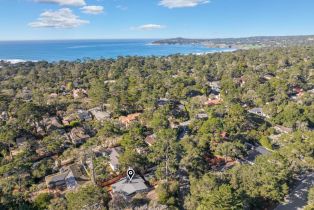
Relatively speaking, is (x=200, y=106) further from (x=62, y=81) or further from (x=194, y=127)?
(x=62, y=81)

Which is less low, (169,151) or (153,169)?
(169,151)

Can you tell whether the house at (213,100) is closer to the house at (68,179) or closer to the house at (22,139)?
the house at (68,179)

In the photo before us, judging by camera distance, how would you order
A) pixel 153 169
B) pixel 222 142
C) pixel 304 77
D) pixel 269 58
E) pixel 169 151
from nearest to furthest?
pixel 169 151, pixel 153 169, pixel 222 142, pixel 304 77, pixel 269 58

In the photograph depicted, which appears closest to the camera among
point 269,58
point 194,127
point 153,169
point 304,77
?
point 153,169

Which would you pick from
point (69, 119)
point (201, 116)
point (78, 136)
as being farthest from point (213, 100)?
point (78, 136)

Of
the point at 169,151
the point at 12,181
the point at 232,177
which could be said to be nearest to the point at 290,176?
the point at 232,177

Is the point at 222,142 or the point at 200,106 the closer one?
the point at 222,142

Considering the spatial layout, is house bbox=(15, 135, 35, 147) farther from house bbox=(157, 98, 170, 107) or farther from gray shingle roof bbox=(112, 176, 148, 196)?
house bbox=(157, 98, 170, 107)

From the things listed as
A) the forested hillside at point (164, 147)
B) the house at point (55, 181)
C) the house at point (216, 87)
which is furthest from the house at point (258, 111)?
the house at point (55, 181)
